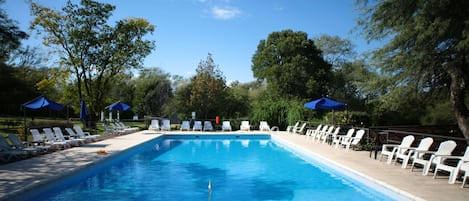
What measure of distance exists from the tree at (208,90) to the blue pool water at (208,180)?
31.4 feet

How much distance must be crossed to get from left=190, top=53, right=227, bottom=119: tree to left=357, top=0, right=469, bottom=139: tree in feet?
43.4

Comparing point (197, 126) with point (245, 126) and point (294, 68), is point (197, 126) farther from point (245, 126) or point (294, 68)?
point (294, 68)

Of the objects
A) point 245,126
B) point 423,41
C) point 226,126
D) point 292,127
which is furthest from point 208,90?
point 423,41

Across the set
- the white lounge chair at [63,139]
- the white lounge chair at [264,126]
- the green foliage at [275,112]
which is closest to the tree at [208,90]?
the green foliage at [275,112]

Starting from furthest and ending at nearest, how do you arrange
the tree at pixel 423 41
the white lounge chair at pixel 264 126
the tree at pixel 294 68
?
1. the tree at pixel 294 68
2. the white lounge chair at pixel 264 126
3. the tree at pixel 423 41

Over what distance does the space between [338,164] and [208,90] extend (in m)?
14.7

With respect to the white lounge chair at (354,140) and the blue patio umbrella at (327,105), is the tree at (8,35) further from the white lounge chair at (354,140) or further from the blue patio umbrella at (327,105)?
the blue patio umbrella at (327,105)

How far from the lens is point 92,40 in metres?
19.0

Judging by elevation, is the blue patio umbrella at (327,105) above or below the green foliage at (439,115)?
above

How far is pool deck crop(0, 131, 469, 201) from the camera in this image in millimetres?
5352

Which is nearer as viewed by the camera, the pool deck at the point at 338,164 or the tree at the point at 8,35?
the pool deck at the point at 338,164

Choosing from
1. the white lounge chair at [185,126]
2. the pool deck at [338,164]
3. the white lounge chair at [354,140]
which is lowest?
the pool deck at [338,164]

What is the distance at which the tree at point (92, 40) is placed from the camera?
18719 mm

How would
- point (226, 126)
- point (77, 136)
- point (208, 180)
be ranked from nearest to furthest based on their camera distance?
point (208, 180), point (77, 136), point (226, 126)
